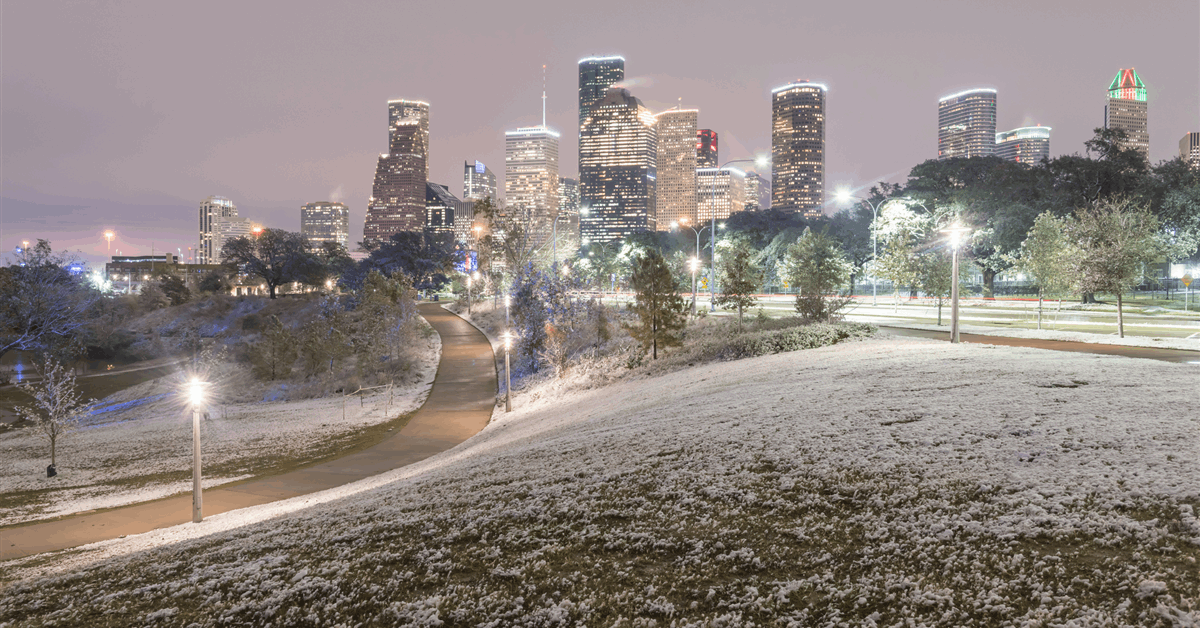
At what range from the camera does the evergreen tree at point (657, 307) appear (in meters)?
26.5

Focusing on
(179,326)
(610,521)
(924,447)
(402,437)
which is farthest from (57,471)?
(179,326)

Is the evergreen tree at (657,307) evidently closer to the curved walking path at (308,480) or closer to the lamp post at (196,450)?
the curved walking path at (308,480)

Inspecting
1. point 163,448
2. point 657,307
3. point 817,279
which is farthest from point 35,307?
point 817,279

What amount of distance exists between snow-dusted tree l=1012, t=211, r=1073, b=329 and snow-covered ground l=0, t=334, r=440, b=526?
30292 mm

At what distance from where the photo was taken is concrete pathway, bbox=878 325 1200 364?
55.4 feet

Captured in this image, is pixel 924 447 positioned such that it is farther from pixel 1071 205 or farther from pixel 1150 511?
pixel 1071 205

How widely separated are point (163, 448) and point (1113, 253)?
3833 cm

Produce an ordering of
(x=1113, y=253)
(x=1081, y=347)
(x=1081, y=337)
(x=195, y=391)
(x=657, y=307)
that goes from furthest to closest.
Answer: (x=657, y=307) → (x=1081, y=337) → (x=1113, y=253) → (x=1081, y=347) → (x=195, y=391)

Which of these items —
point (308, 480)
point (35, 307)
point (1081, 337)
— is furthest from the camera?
point (35, 307)

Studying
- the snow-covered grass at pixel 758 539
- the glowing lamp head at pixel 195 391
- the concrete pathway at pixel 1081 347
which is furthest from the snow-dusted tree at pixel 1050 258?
the glowing lamp head at pixel 195 391

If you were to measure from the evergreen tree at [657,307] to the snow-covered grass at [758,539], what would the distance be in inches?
646

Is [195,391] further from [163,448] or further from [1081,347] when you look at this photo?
[1081,347]

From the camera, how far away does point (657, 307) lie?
87.1 feet

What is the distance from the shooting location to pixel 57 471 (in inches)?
777
